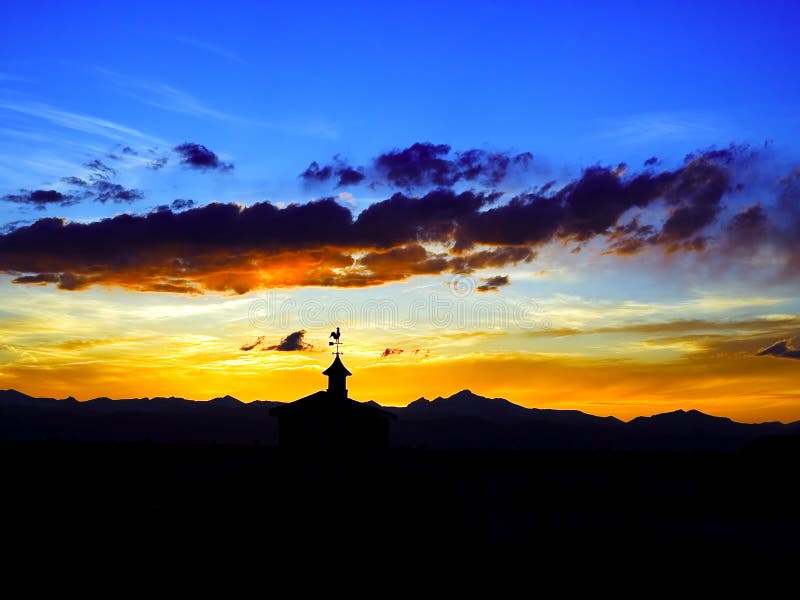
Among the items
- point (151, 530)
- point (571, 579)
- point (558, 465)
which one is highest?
point (558, 465)

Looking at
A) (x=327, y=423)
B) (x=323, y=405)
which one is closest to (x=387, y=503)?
(x=327, y=423)

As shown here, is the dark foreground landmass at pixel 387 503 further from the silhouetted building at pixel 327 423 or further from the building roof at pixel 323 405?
the building roof at pixel 323 405

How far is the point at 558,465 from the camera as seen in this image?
3256cm

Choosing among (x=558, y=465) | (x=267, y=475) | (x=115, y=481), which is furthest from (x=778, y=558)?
(x=115, y=481)

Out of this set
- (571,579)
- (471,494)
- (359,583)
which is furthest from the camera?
(471,494)

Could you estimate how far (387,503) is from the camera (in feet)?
96.9

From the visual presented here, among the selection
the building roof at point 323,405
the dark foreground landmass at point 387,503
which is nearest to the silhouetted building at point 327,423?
the building roof at point 323,405

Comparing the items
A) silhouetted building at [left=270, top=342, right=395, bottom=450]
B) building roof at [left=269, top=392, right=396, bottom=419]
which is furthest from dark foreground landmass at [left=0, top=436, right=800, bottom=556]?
building roof at [left=269, top=392, right=396, bottom=419]

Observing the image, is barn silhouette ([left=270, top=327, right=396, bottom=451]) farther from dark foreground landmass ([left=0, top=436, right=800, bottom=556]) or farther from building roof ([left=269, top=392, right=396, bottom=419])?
dark foreground landmass ([left=0, top=436, right=800, bottom=556])

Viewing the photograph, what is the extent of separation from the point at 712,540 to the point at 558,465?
750cm

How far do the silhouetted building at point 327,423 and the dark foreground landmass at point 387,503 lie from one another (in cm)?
237

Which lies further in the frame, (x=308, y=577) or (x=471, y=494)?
(x=471, y=494)

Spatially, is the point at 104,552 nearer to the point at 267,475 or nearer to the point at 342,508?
the point at 267,475

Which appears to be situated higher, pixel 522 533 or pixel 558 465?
pixel 558 465
